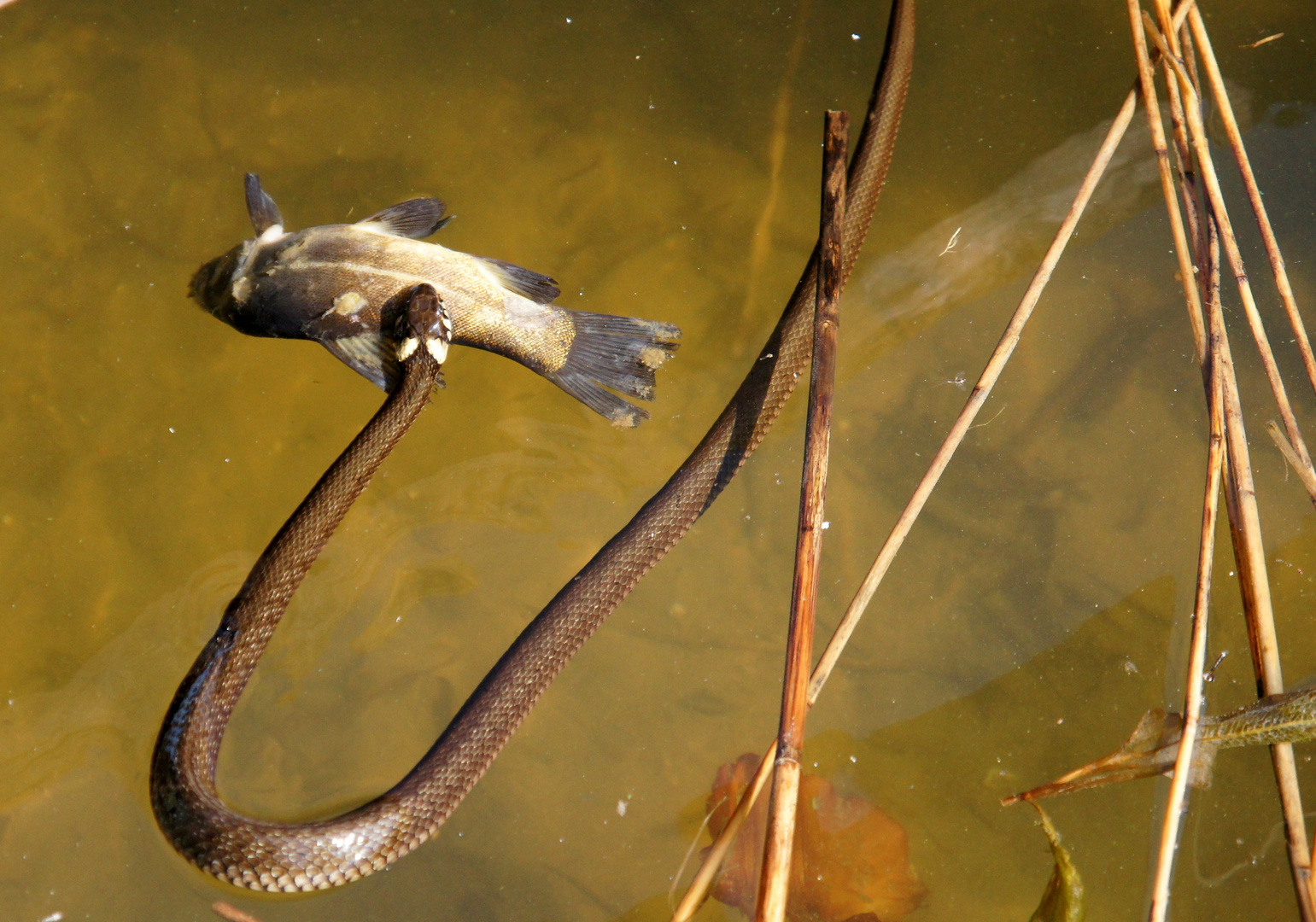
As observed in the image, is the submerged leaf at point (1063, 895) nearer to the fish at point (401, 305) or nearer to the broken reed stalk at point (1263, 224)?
the broken reed stalk at point (1263, 224)

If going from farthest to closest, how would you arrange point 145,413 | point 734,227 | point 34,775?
point 734,227
point 145,413
point 34,775

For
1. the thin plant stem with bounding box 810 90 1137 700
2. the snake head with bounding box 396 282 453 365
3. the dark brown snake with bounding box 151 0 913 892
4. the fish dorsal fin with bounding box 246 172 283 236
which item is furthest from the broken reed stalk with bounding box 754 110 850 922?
the fish dorsal fin with bounding box 246 172 283 236

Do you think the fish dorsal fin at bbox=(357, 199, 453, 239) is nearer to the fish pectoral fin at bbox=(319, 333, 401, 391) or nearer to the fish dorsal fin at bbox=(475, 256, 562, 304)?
the fish dorsal fin at bbox=(475, 256, 562, 304)

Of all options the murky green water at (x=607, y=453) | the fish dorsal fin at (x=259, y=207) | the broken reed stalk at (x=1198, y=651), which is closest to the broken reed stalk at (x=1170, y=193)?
the broken reed stalk at (x=1198, y=651)

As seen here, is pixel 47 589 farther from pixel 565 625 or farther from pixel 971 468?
pixel 971 468

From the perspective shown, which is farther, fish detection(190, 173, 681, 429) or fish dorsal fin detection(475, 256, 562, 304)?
fish dorsal fin detection(475, 256, 562, 304)

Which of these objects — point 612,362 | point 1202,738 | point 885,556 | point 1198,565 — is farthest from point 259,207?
point 1202,738

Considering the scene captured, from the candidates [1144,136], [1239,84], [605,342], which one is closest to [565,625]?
[605,342]
